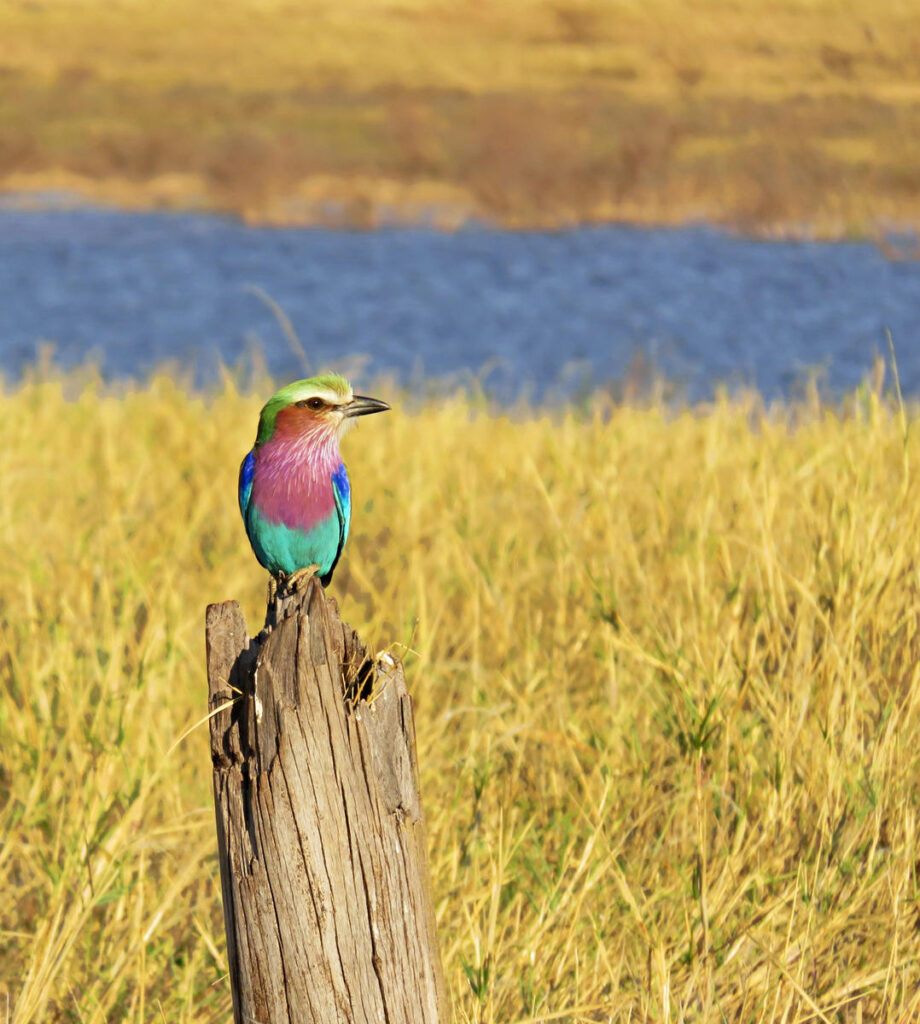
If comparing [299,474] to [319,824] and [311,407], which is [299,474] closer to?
[311,407]

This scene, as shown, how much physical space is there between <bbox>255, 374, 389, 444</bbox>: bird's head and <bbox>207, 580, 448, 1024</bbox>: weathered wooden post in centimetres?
52

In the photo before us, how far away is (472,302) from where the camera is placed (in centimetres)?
1891

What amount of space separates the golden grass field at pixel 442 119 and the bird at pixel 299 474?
57.0 feet

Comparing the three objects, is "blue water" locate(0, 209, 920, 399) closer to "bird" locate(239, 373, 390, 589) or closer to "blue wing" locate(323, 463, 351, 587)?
"blue wing" locate(323, 463, 351, 587)

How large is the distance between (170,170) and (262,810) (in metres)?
31.4

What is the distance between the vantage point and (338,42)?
36.7 meters

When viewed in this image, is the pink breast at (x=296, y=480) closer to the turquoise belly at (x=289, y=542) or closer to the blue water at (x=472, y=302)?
the turquoise belly at (x=289, y=542)

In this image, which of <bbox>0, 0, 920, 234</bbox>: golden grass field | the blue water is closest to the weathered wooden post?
the blue water

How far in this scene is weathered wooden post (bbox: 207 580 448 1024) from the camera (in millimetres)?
1954

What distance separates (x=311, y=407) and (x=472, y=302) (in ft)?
54.8

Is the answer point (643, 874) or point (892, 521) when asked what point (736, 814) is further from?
point (892, 521)

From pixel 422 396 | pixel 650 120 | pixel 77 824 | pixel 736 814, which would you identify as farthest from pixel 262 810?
pixel 650 120

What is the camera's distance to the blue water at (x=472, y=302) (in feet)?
46.9

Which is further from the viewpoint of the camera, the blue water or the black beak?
the blue water
